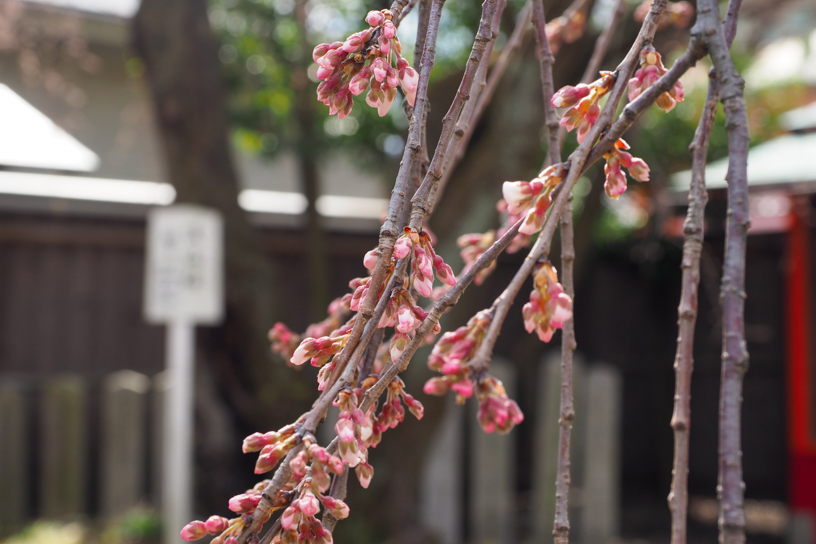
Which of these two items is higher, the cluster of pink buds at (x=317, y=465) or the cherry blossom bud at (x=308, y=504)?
the cluster of pink buds at (x=317, y=465)

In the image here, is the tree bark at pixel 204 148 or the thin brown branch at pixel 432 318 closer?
the thin brown branch at pixel 432 318

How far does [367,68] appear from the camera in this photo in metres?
0.58

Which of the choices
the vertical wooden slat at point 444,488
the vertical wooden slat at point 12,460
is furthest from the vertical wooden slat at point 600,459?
the vertical wooden slat at point 12,460

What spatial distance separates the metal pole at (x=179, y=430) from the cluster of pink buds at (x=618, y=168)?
2.64 metres

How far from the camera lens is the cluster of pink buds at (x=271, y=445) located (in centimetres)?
47

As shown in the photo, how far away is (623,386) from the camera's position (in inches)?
214

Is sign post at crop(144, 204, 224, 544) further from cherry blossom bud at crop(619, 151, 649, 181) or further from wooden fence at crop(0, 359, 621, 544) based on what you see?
cherry blossom bud at crop(619, 151, 649, 181)

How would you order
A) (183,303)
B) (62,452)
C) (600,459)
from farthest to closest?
(62,452) < (600,459) < (183,303)

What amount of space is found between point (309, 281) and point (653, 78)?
10.5 feet

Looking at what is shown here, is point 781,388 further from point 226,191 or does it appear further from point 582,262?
point 226,191

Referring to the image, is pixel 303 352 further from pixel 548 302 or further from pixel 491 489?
pixel 491 489

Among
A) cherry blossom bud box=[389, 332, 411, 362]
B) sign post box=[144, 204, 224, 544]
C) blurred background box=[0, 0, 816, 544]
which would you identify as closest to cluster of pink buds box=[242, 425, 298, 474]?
cherry blossom bud box=[389, 332, 411, 362]

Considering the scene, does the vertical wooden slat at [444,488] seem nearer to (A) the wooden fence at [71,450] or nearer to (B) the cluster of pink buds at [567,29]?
(A) the wooden fence at [71,450]

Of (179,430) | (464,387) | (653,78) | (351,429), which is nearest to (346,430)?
(351,429)
